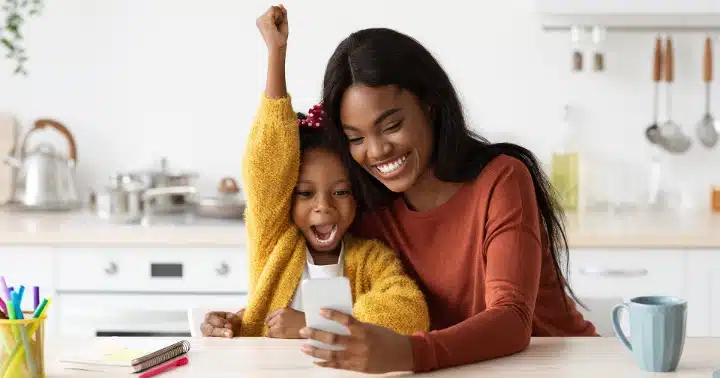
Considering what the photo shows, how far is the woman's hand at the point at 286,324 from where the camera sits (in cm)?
183

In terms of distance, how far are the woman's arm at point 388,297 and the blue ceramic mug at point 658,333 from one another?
0.43 metres

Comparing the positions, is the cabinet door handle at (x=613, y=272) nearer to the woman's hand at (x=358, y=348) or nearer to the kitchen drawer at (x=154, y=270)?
the kitchen drawer at (x=154, y=270)

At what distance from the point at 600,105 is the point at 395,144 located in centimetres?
198

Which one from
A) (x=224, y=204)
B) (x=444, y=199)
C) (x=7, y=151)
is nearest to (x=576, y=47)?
(x=224, y=204)

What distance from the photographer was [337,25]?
3.61 metres

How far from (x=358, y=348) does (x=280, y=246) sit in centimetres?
55

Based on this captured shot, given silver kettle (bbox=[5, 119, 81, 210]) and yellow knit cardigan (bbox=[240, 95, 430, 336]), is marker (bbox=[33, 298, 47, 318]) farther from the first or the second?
silver kettle (bbox=[5, 119, 81, 210])

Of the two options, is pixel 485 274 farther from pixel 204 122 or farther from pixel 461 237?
pixel 204 122

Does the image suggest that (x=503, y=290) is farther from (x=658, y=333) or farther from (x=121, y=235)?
(x=121, y=235)

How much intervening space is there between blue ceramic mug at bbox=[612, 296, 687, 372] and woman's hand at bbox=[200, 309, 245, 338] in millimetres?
686

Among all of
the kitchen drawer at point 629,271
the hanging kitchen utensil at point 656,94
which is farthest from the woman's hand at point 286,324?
the hanging kitchen utensil at point 656,94

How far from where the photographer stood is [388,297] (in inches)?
71.6

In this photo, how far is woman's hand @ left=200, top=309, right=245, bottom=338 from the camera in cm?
180

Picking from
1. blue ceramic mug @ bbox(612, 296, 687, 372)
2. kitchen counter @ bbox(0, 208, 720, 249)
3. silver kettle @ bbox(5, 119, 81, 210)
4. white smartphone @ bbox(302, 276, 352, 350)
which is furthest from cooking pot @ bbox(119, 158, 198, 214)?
blue ceramic mug @ bbox(612, 296, 687, 372)
